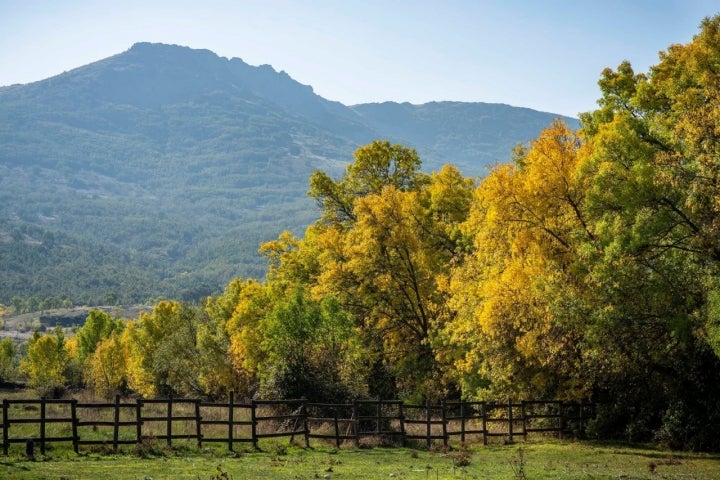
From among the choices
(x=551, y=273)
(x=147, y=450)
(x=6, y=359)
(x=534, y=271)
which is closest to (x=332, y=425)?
(x=147, y=450)

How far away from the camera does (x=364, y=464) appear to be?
2369 centimetres

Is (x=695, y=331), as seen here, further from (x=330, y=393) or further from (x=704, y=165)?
(x=330, y=393)

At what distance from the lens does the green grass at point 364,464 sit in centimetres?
1967

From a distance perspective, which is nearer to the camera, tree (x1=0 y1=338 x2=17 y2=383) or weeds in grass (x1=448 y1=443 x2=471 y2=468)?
weeds in grass (x1=448 y1=443 x2=471 y2=468)

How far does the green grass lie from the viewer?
19.7 meters

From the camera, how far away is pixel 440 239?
45281 mm

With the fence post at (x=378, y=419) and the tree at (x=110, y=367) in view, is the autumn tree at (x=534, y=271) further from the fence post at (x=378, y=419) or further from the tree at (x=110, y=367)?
the tree at (x=110, y=367)

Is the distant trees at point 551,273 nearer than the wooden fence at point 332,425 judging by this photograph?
Yes

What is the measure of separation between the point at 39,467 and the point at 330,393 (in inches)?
671

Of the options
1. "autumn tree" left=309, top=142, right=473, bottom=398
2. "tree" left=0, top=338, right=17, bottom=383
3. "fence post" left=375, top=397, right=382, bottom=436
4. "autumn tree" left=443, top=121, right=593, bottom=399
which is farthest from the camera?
"tree" left=0, top=338, right=17, bottom=383

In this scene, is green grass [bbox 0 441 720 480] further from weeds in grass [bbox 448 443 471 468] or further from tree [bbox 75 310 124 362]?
tree [bbox 75 310 124 362]

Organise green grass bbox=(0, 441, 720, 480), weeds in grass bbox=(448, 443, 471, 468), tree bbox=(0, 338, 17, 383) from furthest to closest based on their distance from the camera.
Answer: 1. tree bbox=(0, 338, 17, 383)
2. weeds in grass bbox=(448, 443, 471, 468)
3. green grass bbox=(0, 441, 720, 480)

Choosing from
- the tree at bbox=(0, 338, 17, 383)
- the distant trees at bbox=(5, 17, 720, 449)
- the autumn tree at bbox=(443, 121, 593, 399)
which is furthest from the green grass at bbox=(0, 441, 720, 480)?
the tree at bbox=(0, 338, 17, 383)

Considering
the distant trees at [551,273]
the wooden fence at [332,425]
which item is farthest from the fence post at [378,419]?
the distant trees at [551,273]
